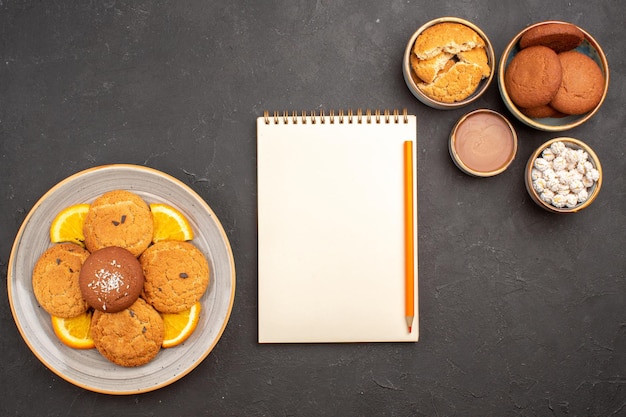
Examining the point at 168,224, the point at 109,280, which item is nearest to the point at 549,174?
the point at 168,224

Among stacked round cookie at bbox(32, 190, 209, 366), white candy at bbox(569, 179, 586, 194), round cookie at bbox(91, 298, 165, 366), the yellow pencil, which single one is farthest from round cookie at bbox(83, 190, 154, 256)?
white candy at bbox(569, 179, 586, 194)

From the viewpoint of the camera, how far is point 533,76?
4.33 ft

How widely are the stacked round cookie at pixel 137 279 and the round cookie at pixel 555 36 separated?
95cm

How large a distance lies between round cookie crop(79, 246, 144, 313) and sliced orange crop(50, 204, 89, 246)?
4.6 inches

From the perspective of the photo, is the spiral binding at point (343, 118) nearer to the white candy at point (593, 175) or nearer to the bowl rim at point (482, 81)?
the bowl rim at point (482, 81)

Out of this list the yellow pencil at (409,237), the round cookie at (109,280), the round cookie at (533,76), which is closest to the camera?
the round cookie at (109,280)

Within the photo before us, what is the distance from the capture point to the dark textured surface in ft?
4.75

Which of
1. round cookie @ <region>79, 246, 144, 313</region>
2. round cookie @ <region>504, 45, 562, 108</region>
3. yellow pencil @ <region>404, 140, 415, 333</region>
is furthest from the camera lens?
yellow pencil @ <region>404, 140, 415, 333</region>

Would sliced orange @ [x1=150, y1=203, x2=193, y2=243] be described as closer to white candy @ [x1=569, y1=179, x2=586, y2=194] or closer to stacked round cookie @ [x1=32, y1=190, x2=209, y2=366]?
stacked round cookie @ [x1=32, y1=190, x2=209, y2=366]

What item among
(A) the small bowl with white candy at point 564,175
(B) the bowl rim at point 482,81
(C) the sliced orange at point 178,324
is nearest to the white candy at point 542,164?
(A) the small bowl with white candy at point 564,175

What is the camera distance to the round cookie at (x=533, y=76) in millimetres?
1304

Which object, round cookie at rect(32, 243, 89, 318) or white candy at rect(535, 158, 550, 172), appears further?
white candy at rect(535, 158, 550, 172)

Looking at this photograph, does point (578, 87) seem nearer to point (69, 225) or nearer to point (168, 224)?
point (168, 224)

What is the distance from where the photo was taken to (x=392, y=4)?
1.47 meters
